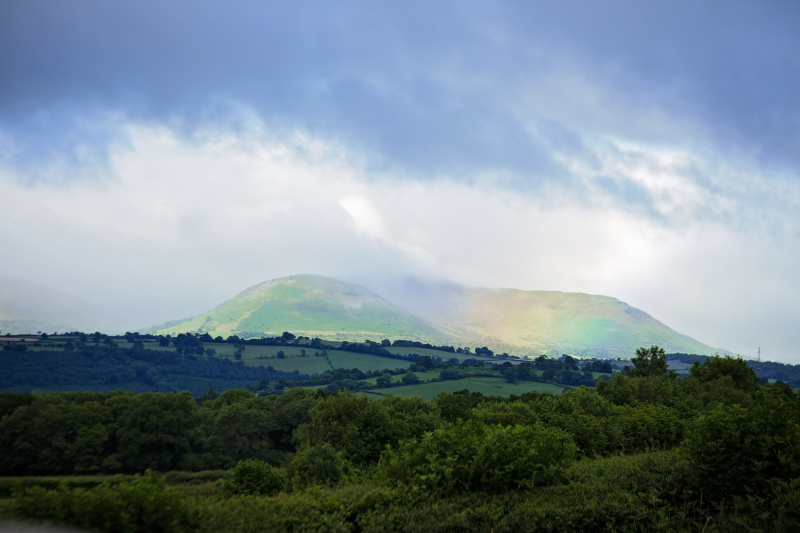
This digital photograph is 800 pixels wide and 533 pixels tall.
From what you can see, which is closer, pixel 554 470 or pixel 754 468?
pixel 754 468

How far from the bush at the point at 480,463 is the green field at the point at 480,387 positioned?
103989mm

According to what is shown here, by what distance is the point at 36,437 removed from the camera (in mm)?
52438

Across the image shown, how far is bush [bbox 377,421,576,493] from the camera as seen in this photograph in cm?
1168

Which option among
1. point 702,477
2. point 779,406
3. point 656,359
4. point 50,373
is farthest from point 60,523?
point 50,373

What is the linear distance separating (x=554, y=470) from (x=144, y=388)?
19690 cm

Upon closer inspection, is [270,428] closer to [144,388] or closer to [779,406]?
[779,406]

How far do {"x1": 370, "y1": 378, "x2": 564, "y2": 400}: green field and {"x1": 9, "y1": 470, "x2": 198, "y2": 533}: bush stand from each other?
10905cm

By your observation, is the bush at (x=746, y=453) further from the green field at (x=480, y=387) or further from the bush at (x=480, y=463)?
the green field at (x=480, y=387)

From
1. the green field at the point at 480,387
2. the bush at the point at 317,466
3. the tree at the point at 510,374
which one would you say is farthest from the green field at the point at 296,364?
the bush at the point at 317,466

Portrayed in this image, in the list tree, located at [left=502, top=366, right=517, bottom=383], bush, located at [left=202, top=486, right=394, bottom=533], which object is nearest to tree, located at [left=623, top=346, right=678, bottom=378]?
tree, located at [left=502, top=366, right=517, bottom=383]

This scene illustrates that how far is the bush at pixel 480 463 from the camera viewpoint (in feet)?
38.3

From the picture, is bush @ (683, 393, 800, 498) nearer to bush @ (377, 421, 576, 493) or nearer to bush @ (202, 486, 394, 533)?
bush @ (377, 421, 576, 493)

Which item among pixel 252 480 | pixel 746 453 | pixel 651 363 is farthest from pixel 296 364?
pixel 746 453

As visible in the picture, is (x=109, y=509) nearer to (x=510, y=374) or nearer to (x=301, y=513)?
(x=301, y=513)
